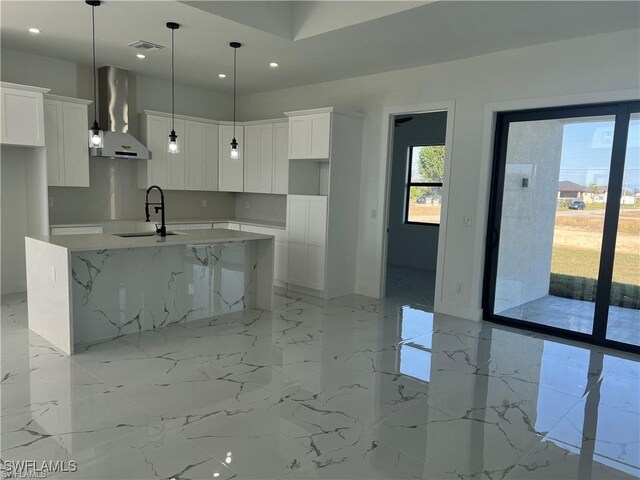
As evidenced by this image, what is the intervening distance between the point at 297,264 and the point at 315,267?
0.35 m

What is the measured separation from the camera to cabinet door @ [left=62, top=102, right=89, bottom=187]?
5547 millimetres

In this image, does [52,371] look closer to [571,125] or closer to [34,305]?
[34,305]

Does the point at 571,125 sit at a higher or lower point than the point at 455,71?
lower

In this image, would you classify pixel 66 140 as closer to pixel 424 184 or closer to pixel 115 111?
pixel 115 111

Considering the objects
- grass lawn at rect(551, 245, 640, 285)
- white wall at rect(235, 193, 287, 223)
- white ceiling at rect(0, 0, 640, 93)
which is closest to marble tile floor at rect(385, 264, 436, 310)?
grass lawn at rect(551, 245, 640, 285)

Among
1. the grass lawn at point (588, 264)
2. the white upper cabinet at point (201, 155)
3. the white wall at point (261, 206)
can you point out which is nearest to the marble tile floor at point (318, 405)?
the grass lawn at point (588, 264)

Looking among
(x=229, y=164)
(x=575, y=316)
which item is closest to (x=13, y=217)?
(x=229, y=164)

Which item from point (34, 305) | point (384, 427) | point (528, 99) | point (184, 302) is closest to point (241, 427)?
point (384, 427)

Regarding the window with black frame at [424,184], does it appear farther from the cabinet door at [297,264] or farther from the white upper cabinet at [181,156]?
the white upper cabinet at [181,156]

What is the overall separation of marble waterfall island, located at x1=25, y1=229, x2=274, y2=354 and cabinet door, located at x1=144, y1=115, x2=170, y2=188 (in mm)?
1927

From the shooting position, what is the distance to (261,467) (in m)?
2.35

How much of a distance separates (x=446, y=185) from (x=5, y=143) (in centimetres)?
501

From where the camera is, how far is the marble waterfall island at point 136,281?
3912 mm

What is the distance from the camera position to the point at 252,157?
23.2ft
